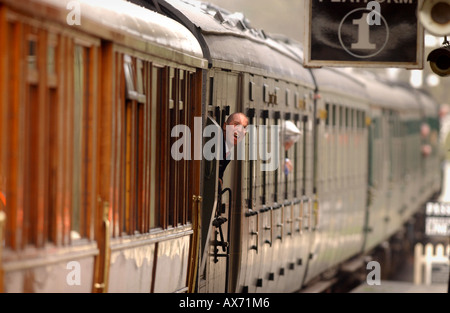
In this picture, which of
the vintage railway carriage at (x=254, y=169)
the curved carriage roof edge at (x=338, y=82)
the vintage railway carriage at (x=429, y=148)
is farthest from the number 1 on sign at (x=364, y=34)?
the vintage railway carriage at (x=429, y=148)

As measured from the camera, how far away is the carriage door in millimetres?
9281

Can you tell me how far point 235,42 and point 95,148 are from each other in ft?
13.1

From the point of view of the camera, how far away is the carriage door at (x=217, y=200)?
30.5 feet

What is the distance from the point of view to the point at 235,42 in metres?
10.5

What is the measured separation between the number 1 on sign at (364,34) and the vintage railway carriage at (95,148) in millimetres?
1696

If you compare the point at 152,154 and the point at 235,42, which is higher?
the point at 235,42

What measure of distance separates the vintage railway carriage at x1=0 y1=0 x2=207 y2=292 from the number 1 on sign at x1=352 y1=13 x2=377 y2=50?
5.57ft

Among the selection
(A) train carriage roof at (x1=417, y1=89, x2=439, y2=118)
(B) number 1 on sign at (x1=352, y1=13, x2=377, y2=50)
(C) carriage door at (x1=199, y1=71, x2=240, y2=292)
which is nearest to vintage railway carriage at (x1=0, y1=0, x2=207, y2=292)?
(C) carriage door at (x1=199, y1=71, x2=240, y2=292)

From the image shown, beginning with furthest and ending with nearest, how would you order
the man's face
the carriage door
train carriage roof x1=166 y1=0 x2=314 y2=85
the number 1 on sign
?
the number 1 on sign
the man's face
train carriage roof x1=166 y1=0 x2=314 y2=85
the carriage door

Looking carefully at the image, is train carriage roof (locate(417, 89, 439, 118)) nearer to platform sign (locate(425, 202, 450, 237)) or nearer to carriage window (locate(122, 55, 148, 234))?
platform sign (locate(425, 202, 450, 237))

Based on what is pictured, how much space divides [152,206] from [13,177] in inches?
97.5

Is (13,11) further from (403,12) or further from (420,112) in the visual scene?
(420,112)

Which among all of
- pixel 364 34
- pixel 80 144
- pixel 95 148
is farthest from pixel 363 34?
pixel 80 144

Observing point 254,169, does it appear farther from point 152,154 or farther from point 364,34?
point 152,154
